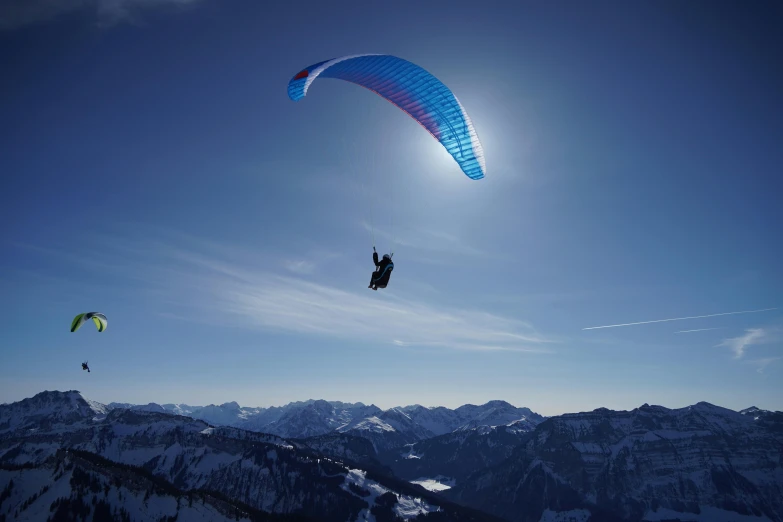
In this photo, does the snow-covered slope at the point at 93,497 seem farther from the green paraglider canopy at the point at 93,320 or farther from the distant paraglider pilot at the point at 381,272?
the distant paraglider pilot at the point at 381,272

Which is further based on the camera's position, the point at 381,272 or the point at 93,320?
the point at 93,320

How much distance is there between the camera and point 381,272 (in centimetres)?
3322

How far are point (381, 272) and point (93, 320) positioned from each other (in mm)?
54673

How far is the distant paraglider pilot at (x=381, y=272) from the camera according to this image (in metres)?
33.2

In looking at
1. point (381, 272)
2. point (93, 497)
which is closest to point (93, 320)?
point (381, 272)

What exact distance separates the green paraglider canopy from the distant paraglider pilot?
173 feet

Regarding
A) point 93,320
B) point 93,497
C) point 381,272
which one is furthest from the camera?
point 93,497

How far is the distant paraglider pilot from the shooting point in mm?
33250

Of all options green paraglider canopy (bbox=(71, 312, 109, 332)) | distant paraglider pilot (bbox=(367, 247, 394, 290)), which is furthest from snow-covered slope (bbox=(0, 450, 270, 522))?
distant paraglider pilot (bbox=(367, 247, 394, 290))

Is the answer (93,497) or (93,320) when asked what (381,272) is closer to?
(93,320)

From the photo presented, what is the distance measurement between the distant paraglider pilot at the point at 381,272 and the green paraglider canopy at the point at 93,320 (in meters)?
52.7

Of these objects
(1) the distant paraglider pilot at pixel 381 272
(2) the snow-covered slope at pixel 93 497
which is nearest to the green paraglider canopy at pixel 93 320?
(1) the distant paraglider pilot at pixel 381 272

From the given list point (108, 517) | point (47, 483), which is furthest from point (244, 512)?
point (47, 483)

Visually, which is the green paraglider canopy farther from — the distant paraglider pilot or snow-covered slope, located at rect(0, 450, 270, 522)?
snow-covered slope, located at rect(0, 450, 270, 522)
